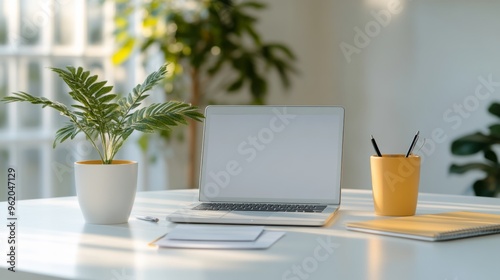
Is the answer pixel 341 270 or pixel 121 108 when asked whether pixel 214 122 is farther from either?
pixel 341 270

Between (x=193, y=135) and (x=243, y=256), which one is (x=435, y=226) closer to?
(x=243, y=256)

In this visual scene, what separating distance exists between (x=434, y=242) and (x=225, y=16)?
2.98m

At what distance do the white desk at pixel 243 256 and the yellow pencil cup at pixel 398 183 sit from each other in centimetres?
7

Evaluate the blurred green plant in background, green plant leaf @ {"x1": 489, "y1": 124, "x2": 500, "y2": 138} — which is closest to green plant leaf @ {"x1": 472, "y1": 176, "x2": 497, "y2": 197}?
green plant leaf @ {"x1": 489, "y1": 124, "x2": 500, "y2": 138}

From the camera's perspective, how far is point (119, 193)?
1.63 metres

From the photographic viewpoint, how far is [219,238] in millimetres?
1400

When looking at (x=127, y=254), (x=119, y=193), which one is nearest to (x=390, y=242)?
(x=127, y=254)

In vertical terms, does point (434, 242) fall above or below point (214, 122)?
below

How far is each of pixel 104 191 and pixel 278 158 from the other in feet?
1.44

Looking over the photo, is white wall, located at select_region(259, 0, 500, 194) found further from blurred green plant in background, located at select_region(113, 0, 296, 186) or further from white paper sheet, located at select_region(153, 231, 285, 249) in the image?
white paper sheet, located at select_region(153, 231, 285, 249)

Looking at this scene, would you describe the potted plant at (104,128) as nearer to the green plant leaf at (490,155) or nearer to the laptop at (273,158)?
the laptop at (273,158)

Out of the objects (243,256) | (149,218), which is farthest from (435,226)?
(149,218)

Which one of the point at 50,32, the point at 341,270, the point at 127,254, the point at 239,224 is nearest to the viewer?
the point at 341,270

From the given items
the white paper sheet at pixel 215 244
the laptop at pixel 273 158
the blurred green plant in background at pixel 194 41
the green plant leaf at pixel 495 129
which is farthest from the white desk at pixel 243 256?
the blurred green plant in background at pixel 194 41
